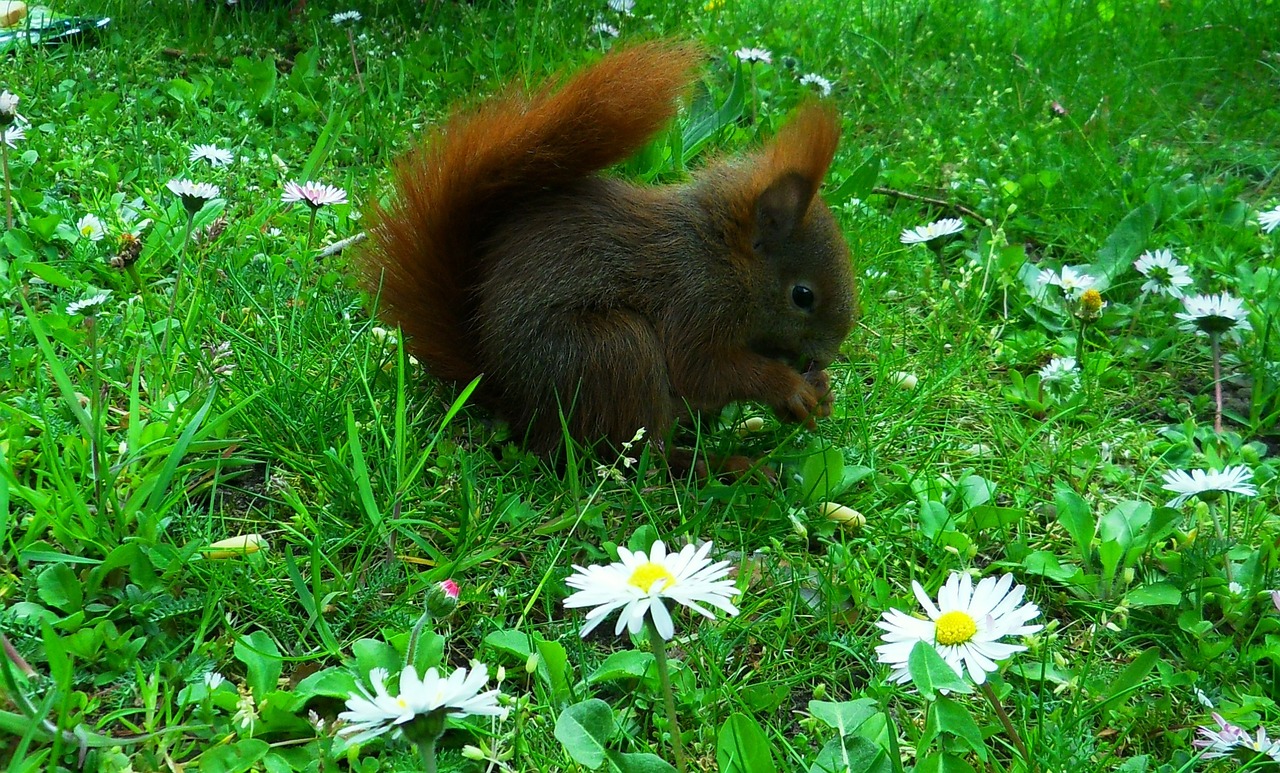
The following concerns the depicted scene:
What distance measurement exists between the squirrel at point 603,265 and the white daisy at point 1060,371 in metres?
0.49

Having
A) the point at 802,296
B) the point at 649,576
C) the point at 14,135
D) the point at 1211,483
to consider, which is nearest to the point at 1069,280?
the point at 802,296

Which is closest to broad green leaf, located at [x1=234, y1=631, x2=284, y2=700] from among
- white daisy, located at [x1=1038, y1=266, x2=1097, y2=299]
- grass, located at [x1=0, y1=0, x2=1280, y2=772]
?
grass, located at [x1=0, y1=0, x2=1280, y2=772]

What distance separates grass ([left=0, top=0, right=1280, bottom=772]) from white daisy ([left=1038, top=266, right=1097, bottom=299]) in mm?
47

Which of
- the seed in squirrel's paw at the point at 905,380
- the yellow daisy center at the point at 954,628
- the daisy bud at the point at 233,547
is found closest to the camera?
the yellow daisy center at the point at 954,628

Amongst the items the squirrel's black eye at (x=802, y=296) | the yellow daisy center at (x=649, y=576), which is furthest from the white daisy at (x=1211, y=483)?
the yellow daisy center at (x=649, y=576)

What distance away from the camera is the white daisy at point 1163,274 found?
267cm

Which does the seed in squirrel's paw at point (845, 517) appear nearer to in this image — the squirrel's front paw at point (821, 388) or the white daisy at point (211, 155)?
the squirrel's front paw at point (821, 388)

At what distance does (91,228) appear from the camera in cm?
256

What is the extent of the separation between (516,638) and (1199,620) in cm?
108

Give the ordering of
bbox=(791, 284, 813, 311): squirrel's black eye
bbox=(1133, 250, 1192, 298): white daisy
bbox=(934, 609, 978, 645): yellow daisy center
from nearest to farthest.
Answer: bbox=(934, 609, 978, 645): yellow daisy center < bbox=(791, 284, 813, 311): squirrel's black eye < bbox=(1133, 250, 1192, 298): white daisy

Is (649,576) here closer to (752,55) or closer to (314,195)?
(314,195)

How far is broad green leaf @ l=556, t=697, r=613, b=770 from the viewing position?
1374 millimetres

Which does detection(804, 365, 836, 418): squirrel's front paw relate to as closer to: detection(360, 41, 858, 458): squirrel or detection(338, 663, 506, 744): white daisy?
detection(360, 41, 858, 458): squirrel

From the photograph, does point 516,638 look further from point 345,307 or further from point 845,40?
point 845,40
